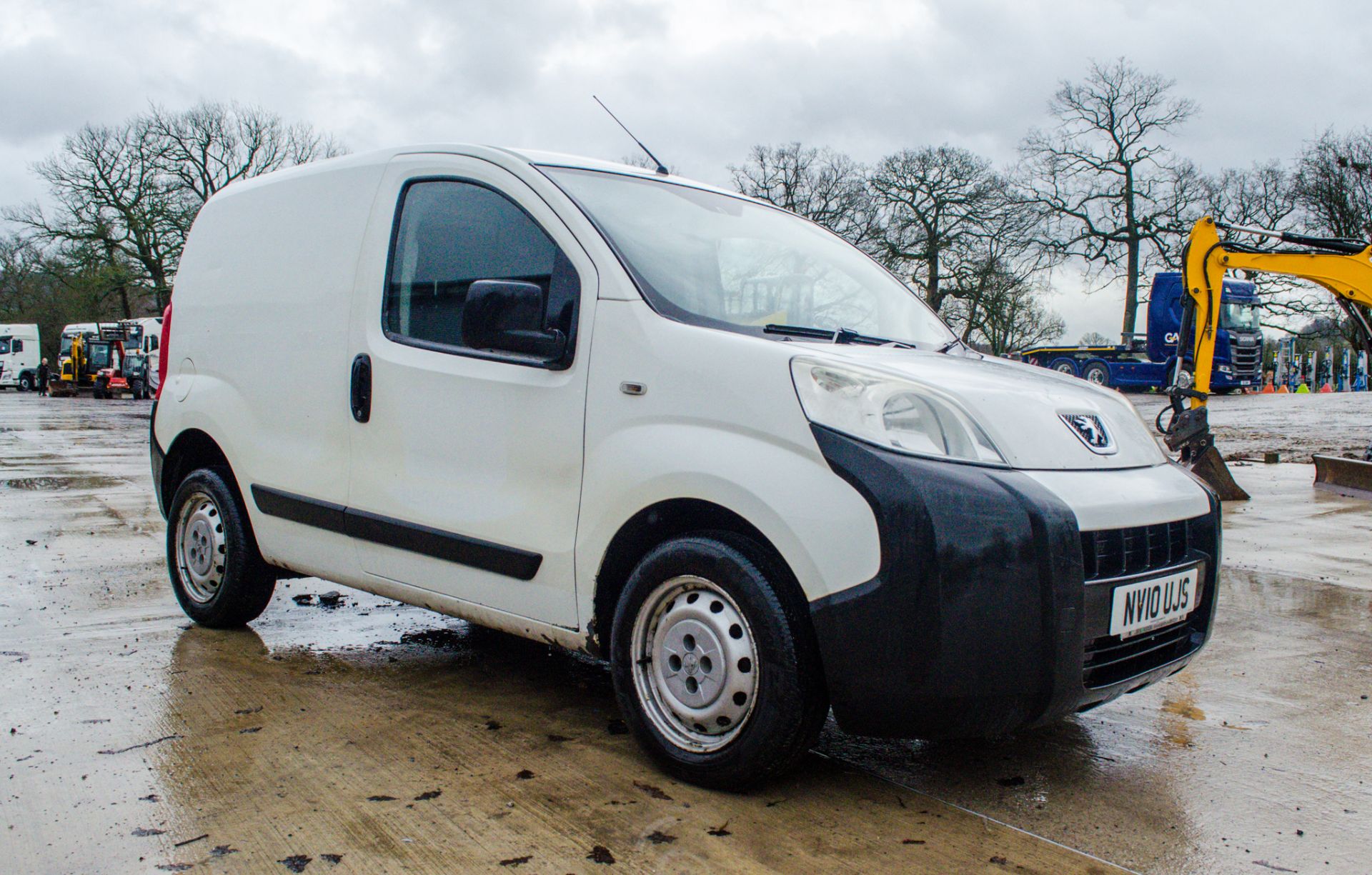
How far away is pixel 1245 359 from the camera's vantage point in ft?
93.5

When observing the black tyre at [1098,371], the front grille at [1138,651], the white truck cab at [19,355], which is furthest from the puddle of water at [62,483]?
the white truck cab at [19,355]

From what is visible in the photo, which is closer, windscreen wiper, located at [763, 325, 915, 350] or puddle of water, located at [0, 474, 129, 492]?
windscreen wiper, located at [763, 325, 915, 350]

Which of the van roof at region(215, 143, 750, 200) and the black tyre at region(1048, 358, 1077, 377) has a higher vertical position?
the black tyre at region(1048, 358, 1077, 377)

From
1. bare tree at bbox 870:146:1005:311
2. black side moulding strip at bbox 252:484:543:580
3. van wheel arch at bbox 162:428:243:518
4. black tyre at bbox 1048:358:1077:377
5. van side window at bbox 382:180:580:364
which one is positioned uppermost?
bare tree at bbox 870:146:1005:311

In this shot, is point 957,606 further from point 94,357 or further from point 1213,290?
point 94,357

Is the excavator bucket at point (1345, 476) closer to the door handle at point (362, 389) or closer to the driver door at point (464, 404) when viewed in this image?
the driver door at point (464, 404)

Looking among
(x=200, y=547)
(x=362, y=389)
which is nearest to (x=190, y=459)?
(x=200, y=547)

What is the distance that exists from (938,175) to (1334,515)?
30.9m

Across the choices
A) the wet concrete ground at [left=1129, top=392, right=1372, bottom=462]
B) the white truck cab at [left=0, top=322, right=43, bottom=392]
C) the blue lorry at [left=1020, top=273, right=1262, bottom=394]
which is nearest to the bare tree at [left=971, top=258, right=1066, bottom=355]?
the blue lorry at [left=1020, top=273, right=1262, bottom=394]

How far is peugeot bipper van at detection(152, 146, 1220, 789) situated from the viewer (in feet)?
8.36

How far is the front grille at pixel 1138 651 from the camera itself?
2.68 m

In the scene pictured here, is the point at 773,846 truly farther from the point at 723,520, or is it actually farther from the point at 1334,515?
the point at 1334,515

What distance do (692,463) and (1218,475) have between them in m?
8.84

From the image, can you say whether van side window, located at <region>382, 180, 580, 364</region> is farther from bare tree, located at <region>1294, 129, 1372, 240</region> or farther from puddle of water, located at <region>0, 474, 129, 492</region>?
bare tree, located at <region>1294, 129, 1372, 240</region>
